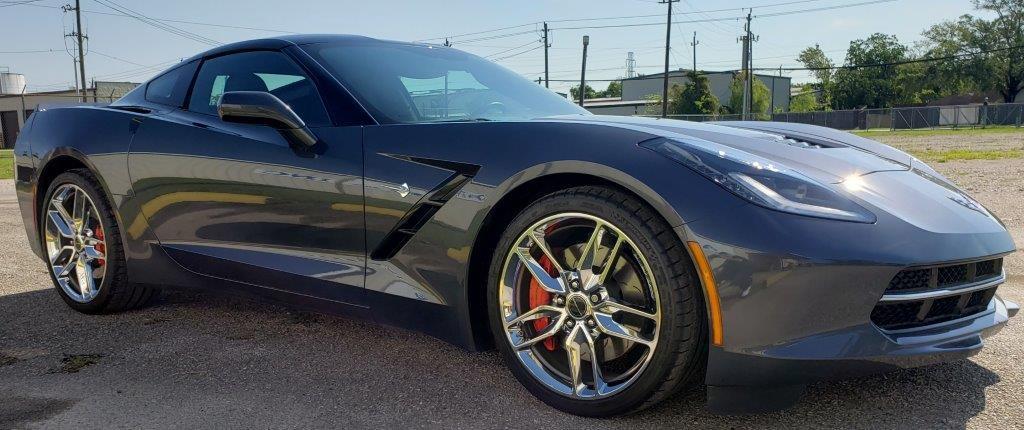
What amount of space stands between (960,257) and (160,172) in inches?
122

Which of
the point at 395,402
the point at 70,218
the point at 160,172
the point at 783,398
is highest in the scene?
the point at 160,172

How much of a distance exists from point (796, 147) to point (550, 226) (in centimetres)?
88

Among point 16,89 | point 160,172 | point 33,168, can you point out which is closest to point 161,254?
point 160,172

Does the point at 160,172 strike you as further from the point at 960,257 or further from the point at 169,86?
the point at 960,257

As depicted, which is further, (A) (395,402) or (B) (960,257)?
(A) (395,402)

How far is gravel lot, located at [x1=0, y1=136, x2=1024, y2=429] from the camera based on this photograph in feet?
8.08

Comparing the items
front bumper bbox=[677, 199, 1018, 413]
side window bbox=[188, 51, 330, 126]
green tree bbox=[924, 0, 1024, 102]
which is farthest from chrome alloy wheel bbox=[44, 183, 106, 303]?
green tree bbox=[924, 0, 1024, 102]

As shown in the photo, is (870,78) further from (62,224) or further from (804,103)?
(62,224)

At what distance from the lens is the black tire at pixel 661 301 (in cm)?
221

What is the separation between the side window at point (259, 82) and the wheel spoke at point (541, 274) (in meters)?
1.01

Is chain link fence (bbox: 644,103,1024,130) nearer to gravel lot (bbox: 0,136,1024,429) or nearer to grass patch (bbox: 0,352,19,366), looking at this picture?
gravel lot (bbox: 0,136,1024,429)

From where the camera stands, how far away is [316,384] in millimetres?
2844

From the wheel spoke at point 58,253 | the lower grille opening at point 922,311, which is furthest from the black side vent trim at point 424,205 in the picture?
the wheel spoke at point 58,253

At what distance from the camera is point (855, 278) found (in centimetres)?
205
